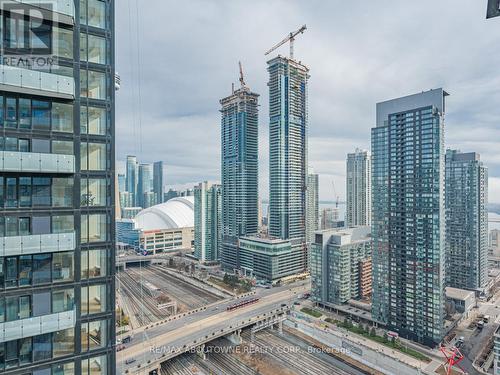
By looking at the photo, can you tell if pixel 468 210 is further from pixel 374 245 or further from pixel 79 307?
pixel 79 307

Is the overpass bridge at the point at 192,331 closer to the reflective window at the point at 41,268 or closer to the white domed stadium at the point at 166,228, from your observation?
the reflective window at the point at 41,268

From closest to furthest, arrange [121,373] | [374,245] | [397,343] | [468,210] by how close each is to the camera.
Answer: [121,373] < [397,343] < [374,245] < [468,210]

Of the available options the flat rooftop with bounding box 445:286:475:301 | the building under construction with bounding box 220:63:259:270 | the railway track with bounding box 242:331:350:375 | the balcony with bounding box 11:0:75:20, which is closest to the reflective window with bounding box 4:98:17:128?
the balcony with bounding box 11:0:75:20

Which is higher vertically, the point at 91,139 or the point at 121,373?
the point at 91,139

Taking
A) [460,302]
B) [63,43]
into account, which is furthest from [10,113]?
[460,302]

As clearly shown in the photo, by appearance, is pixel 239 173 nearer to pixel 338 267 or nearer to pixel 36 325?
pixel 338 267

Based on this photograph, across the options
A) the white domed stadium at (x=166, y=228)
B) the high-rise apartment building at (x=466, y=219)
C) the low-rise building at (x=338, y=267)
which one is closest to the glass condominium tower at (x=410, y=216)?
the low-rise building at (x=338, y=267)

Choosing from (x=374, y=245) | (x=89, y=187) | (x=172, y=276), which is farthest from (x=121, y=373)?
(x=172, y=276)
